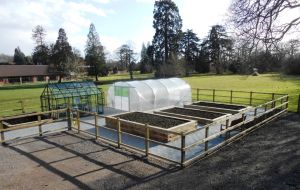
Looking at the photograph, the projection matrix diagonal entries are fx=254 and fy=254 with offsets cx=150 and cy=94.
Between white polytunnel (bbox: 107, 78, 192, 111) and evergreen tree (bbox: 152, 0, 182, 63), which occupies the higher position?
evergreen tree (bbox: 152, 0, 182, 63)

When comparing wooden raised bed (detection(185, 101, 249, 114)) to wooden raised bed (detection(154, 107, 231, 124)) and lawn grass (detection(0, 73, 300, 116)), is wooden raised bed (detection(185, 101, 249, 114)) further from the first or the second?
lawn grass (detection(0, 73, 300, 116))

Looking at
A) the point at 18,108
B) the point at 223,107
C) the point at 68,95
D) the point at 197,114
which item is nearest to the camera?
the point at 197,114

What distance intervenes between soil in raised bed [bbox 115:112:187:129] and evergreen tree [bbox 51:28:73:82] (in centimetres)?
4063

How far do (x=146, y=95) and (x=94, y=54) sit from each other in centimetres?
4475

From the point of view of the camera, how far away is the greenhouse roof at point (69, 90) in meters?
17.2

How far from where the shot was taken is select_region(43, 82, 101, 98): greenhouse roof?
1716 cm

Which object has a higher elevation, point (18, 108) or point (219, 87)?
point (219, 87)

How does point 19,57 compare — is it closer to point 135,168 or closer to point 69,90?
point 69,90

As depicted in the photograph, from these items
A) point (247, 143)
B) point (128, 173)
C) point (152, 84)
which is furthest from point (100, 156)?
point (152, 84)

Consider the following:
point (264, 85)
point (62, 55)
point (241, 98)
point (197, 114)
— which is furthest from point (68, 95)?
point (62, 55)

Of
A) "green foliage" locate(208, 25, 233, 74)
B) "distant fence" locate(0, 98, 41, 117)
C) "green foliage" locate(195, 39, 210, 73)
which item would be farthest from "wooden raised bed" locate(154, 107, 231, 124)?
"green foliage" locate(195, 39, 210, 73)

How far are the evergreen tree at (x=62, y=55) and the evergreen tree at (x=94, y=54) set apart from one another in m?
4.61

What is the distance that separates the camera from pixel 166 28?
57.8m

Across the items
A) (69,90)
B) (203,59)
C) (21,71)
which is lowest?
(69,90)
